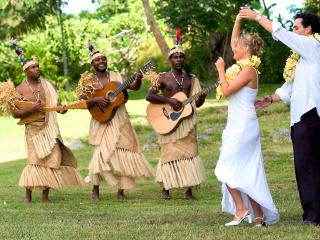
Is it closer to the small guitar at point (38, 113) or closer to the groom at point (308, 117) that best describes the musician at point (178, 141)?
the small guitar at point (38, 113)

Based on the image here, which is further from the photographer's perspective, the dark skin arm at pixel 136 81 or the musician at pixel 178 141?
the musician at pixel 178 141

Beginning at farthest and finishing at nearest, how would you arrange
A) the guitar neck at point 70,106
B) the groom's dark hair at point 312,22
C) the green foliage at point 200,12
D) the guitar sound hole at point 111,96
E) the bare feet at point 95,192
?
the green foliage at point 200,12
the bare feet at point 95,192
the guitar sound hole at point 111,96
the guitar neck at point 70,106
the groom's dark hair at point 312,22

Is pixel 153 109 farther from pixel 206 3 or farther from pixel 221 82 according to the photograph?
pixel 206 3

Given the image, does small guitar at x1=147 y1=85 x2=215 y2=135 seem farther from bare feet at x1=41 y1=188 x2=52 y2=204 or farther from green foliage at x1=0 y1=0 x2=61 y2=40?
green foliage at x1=0 y1=0 x2=61 y2=40

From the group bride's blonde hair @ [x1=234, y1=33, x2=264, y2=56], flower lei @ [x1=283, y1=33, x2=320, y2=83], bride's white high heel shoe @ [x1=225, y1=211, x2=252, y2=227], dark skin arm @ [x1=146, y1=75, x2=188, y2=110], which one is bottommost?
bride's white high heel shoe @ [x1=225, y1=211, x2=252, y2=227]

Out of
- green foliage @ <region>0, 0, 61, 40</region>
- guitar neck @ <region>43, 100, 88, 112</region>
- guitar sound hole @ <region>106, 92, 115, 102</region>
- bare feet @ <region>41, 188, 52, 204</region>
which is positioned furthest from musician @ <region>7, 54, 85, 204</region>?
green foliage @ <region>0, 0, 61, 40</region>

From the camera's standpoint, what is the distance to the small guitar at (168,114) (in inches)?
404

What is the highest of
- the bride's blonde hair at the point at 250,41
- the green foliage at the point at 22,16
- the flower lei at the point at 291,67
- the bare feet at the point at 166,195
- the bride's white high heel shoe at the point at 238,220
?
the green foliage at the point at 22,16

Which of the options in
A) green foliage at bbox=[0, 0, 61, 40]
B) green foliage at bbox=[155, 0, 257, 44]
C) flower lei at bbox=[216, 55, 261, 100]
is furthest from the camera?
green foliage at bbox=[0, 0, 61, 40]

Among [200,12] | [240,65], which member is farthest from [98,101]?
[200,12]

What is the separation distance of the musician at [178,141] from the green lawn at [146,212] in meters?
0.27

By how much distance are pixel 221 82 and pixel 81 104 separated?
3.36 m

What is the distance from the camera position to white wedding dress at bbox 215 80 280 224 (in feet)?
23.2

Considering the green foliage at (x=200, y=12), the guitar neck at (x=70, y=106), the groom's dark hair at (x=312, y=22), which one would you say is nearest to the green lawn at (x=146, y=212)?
the guitar neck at (x=70, y=106)
